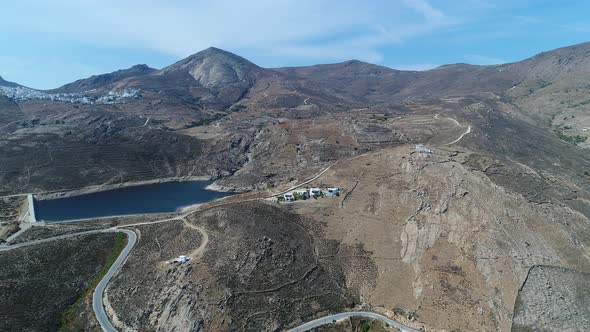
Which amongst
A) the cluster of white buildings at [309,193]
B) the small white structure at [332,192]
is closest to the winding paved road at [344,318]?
the cluster of white buildings at [309,193]

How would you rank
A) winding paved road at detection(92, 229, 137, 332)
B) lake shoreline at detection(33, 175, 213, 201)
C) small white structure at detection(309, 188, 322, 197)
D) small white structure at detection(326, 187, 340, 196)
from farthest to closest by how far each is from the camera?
lake shoreline at detection(33, 175, 213, 201), small white structure at detection(309, 188, 322, 197), small white structure at detection(326, 187, 340, 196), winding paved road at detection(92, 229, 137, 332)

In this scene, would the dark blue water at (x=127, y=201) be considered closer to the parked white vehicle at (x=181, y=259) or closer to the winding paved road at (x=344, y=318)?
the parked white vehicle at (x=181, y=259)

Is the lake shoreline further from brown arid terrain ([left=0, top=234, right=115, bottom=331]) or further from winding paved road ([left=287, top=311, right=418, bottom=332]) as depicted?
winding paved road ([left=287, top=311, right=418, bottom=332])

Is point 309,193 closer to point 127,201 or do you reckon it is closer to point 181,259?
point 181,259

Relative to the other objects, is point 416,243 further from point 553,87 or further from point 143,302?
point 553,87

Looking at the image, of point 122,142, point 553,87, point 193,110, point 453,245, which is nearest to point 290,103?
point 193,110

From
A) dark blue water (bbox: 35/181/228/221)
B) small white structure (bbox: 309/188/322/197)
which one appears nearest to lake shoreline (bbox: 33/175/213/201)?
dark blue water (bbox: 35/181/228/221)
